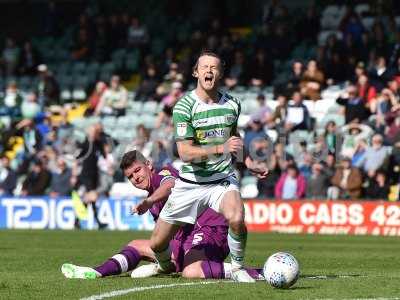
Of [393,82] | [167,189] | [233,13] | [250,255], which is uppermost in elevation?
[233,13]

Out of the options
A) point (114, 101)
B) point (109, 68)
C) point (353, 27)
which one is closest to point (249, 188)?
point (353, 27)

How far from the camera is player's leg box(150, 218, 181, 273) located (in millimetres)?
11195

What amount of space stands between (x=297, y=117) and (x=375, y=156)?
2633 mm

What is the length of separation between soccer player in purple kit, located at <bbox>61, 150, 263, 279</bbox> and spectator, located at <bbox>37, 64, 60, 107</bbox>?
19942 millimetres

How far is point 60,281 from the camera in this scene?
11273mm

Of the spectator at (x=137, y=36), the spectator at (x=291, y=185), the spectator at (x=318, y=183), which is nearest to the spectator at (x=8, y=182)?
the spectator at (x=137, y=36)

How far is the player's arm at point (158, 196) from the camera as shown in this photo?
35.8ft

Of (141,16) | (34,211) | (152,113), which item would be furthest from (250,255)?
(141,16)

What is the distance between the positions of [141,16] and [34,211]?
34.4 ft

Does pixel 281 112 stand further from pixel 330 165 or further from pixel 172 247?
pixel 172 247

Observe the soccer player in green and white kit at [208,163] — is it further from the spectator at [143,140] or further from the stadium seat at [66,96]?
the stadium seat at [66,96]

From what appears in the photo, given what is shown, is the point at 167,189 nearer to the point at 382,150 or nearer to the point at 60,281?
the point at 60,281

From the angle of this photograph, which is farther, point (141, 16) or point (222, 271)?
point (141, 16)

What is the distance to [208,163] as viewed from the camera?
10.9 m
